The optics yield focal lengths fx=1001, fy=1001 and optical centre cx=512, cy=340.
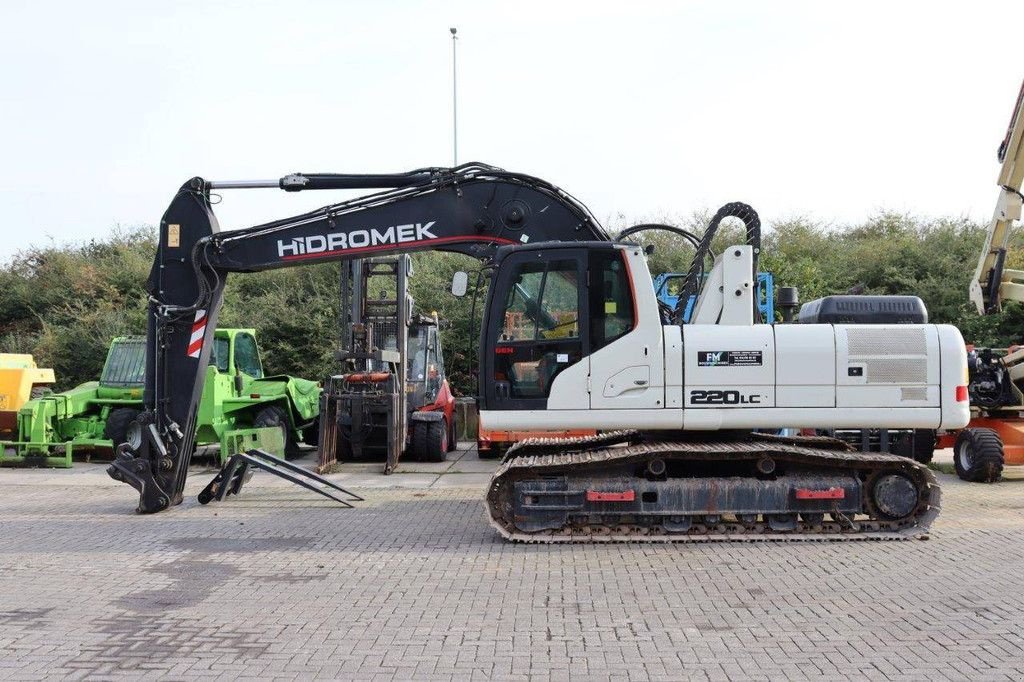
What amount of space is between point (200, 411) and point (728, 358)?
395 inches

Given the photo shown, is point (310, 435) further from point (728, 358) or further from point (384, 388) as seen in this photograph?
point (728, 358)

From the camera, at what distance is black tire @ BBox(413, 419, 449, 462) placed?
16719 millimetres

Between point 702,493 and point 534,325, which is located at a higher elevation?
point 534,325

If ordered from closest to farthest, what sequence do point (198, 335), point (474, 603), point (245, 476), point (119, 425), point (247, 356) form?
point (474, 603), point (198, 335), point (245, 476), point (119, 425), point (247, 356)

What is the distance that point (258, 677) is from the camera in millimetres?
5340

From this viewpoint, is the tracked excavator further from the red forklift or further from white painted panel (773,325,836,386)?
the red forklift

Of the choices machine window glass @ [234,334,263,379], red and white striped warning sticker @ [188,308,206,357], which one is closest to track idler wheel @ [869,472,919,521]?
red and white striped warning sticker @ [188,308,206,357]

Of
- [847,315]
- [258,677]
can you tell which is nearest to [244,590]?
[258,677]

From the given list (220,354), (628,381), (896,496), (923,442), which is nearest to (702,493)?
(628,381)

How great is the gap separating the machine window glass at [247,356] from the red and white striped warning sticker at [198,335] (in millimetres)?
6765

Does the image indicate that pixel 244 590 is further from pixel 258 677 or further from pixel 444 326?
pixel 444 326

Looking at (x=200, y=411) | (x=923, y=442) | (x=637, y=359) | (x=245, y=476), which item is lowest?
(x=245, y=476)

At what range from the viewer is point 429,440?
55.0 feet

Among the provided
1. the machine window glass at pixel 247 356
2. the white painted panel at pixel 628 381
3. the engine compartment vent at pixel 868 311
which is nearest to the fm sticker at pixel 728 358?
the white painted panel at pixel 628 381
